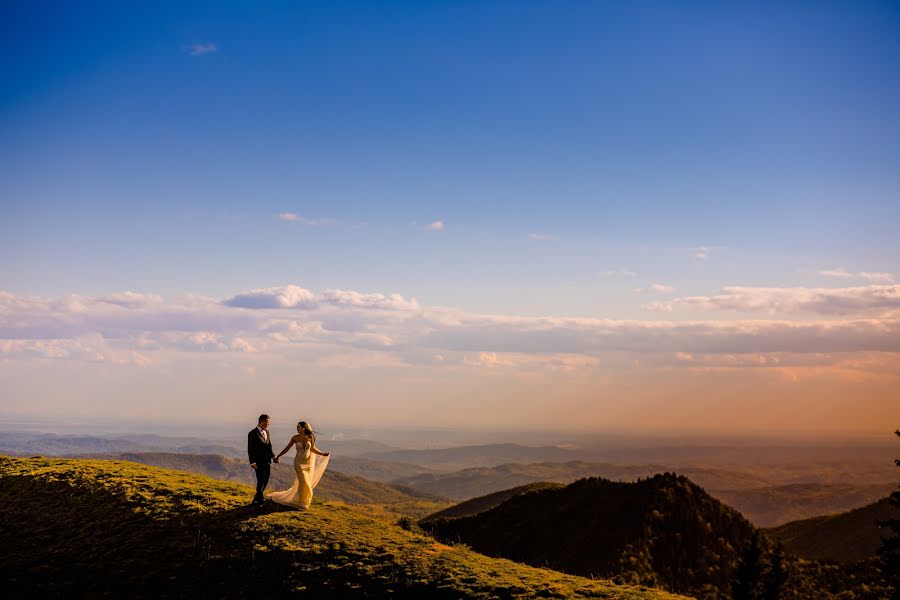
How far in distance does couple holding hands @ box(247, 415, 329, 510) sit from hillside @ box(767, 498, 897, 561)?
61389mm

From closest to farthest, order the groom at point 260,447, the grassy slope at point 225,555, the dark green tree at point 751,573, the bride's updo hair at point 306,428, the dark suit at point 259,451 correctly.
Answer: the grassy slope at point 225,555, the bride's updo hair at point 306,428, the groom at point 260,447, the dark suit at point 259,451, the dark green tree at point 751,573

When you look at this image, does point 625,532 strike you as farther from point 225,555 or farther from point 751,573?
point 225,555

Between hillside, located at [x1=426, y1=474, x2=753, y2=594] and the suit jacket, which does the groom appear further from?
hillside, located at [x1=426, y1=474, x2=753, y2=594]

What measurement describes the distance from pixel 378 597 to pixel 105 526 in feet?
44.7

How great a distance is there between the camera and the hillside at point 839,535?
71.5m

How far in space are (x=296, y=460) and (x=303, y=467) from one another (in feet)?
1.28

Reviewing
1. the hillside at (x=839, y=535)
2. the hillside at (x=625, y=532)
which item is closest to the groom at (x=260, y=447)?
the hillside at (x=625, y=532)

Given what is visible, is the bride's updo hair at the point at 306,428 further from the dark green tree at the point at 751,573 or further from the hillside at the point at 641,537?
the dark green tree at the point at 751,573

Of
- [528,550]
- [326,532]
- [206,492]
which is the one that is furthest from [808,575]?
[206,492]

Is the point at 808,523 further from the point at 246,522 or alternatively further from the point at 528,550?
the point at 246,522

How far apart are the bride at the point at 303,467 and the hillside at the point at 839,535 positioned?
201ft

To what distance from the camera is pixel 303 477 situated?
83.7ft

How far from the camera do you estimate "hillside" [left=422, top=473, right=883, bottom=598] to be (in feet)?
148

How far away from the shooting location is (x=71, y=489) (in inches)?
1251
